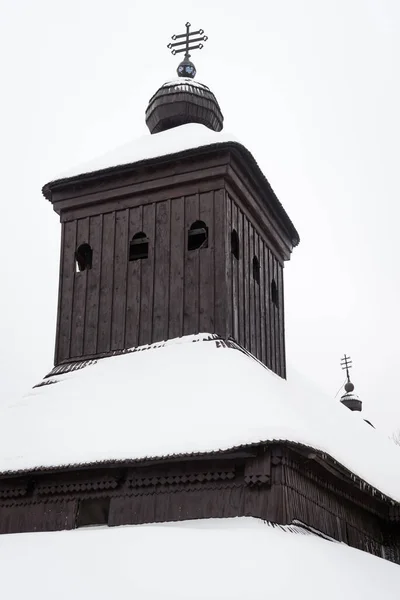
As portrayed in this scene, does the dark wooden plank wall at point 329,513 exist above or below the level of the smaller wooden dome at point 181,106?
below

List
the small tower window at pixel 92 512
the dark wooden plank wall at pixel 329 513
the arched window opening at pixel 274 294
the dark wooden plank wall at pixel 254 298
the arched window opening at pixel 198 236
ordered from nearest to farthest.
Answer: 1. the dark wooden plank wall at pixel 329 513
2. the small tower window at pixel 92 512
3. the dark wooden plank wall at pixel 254 298
4. the arched window opening at pixel 198 236
5. the arched window opening at pixel 274 294

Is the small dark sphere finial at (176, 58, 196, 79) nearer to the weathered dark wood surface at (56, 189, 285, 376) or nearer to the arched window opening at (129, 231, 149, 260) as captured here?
the weathered dark wood surface at (56, 189, 285, 376)

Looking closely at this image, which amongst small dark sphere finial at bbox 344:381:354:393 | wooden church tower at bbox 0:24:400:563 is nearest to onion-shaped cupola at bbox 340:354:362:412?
small dark sphere finial at bbox 344:381:354:393

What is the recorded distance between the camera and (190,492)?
11578mm

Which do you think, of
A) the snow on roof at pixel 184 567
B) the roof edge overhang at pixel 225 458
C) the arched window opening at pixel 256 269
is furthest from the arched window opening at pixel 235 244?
the snow on roof at pixel 184 567

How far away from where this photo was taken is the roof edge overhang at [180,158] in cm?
1491

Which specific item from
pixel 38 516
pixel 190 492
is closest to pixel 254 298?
pixel 190 492

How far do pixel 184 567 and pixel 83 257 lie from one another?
833 centimetres

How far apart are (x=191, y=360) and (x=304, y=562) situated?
4.59 meters

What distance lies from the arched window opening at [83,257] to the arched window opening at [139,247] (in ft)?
2.68

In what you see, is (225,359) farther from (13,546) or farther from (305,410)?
(13,546)

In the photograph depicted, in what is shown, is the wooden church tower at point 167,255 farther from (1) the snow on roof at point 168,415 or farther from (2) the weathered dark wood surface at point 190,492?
(2) the weathered dark wood surface at point 190,492

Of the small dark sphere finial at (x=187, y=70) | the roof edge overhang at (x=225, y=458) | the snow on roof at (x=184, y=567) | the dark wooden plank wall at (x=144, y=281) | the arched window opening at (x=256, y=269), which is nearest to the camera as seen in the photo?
the snow on roof at (x=184, y=567)

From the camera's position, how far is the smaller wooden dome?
17.3 meters
